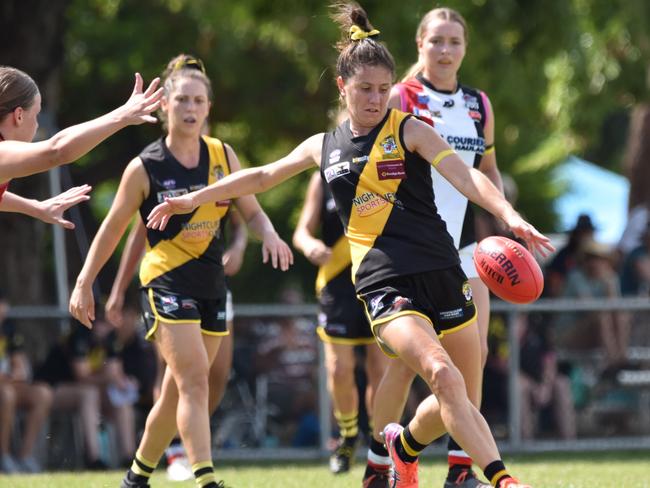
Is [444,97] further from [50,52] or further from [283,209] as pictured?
[283,209]

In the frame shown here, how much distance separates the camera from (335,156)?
19.4 ft

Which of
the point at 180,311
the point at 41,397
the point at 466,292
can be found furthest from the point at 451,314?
the point at 41,397

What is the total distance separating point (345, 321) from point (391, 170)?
10.2 ft

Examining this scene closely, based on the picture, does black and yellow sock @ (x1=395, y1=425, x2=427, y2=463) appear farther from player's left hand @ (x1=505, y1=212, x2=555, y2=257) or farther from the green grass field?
the green grass field

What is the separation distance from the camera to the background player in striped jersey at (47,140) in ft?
16.8

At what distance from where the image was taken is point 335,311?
8.79 m

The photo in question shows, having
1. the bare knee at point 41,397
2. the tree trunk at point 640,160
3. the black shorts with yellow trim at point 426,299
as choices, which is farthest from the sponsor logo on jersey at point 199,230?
the tree trunk at point 640,160

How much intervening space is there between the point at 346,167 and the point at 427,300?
0.72 meters

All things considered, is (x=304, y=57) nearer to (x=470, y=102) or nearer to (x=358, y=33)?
(x=470, y=102)

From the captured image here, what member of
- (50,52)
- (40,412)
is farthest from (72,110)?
(40,412)

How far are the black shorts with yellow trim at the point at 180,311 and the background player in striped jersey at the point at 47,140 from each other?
38.7 inches

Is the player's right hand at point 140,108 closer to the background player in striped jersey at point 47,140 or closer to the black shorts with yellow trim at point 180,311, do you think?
the background player in striped jersey at point 47,140

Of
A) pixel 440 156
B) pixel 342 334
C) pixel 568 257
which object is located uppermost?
pixel 440 156

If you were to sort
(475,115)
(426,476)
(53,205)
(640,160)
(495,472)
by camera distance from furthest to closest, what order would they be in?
(640,160) < (426,476) < (475,115) < (53,205) < (495,472)
